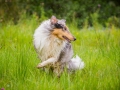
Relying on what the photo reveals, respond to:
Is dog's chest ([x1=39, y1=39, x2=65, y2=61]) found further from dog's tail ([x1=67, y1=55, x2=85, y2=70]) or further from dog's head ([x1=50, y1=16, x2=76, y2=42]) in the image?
Result: dog's tail ([x1=67, y1=55, x2=85, y2=70])

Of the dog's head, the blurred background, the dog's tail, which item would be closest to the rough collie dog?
the dog's head

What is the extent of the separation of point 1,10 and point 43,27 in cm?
462

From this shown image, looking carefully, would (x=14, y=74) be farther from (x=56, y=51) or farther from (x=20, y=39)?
(x=20, y=39)

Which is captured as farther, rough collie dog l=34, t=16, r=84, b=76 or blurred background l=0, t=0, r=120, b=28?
blurred background l=0, t=0, r=120, b=28

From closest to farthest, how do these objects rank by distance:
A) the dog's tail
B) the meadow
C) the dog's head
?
the meadow < the dog's head < the dog's tail

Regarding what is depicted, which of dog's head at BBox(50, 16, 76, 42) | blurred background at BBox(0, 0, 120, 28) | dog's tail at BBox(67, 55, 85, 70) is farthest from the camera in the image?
blurred background at BBox(0, 0, 120, 28)

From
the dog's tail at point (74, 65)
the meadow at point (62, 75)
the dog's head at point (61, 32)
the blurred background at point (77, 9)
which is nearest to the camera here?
the meadow at point (62, 75)

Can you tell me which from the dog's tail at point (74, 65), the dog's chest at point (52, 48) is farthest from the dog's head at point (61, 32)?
the dog's tail at point (74, 65)

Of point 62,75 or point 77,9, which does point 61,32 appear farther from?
point 77,9

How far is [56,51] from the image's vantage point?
16.5 ft

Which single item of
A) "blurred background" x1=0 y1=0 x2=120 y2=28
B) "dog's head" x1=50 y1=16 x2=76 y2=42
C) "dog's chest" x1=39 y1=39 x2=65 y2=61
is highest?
"blurred background" x1=0 y1=0 x2=120 y2=28

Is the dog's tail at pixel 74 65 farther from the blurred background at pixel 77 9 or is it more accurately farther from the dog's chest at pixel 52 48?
the blurred background at pixel 77 9

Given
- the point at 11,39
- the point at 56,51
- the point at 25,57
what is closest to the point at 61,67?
the point at 56,51

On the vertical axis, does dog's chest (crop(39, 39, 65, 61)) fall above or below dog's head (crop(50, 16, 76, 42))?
below
